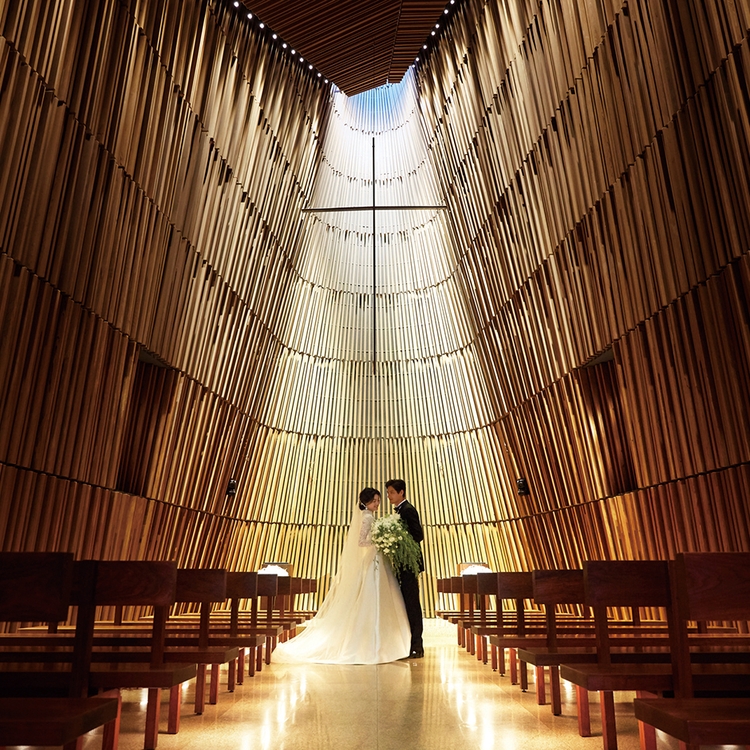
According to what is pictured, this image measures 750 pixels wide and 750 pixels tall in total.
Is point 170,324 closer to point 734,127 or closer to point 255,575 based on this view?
point 255,575

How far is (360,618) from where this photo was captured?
281 inches

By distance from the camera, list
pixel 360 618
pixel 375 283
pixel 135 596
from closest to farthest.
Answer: pixel 135 596, pixel 360 618, pixel 375 283

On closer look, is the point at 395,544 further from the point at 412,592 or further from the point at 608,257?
the point at 608,257

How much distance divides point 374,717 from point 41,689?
187cm

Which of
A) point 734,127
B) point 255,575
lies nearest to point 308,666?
point 255,575

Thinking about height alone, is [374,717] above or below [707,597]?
below

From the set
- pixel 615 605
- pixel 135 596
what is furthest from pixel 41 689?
pixel 615 605

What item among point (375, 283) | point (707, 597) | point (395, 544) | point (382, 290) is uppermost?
point (375, 283)

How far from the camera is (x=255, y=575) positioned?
527cm

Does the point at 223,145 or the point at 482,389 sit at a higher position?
the point at 223,145

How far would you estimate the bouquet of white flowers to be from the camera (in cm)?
721

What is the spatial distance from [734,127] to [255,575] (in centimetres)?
473

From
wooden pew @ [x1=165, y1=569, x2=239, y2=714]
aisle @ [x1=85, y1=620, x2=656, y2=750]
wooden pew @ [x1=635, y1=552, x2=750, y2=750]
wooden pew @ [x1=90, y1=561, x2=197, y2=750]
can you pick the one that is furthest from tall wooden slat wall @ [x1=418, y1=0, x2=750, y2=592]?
wooden pew @ [x1=90, y1=561, x2=197, y2=750]

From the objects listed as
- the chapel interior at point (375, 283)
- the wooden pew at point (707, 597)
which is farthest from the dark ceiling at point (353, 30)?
the wooden pew at point (707, 597)
